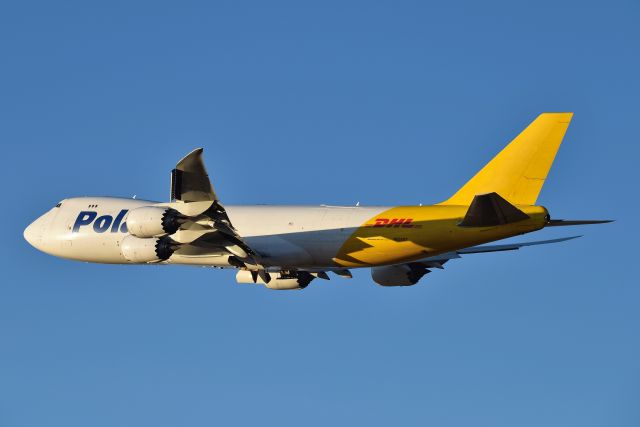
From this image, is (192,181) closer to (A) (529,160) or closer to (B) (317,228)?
(B) (317,228)

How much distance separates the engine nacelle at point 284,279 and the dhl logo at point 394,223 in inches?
246

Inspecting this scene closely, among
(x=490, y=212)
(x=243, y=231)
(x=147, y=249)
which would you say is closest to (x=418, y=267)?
(x=243, y=231)

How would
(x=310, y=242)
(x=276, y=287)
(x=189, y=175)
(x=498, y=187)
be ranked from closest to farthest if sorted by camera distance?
(x=189, y=175), (x=498, y=187), (x=310, y=242), (x=276, y=287)

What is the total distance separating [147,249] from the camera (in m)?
47.5

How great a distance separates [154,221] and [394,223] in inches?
395

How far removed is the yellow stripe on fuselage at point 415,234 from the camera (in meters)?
44.2

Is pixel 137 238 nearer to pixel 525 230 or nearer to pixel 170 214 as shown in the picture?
pixel 170 214

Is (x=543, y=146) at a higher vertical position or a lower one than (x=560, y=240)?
higher

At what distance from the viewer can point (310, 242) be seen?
49156mm

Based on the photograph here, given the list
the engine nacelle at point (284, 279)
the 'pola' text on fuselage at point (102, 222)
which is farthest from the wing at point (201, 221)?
the 'pola' text on fuselage at point (102, 222)

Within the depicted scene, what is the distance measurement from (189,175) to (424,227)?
33.1ft

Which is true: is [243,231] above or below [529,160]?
below

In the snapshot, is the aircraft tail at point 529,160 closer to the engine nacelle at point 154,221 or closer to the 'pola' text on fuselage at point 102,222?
the engine nacelle at point 154,221

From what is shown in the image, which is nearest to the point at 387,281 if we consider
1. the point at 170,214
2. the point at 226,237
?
the point at 226,237
